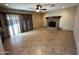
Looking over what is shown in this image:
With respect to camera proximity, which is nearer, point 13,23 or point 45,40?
point 13,23

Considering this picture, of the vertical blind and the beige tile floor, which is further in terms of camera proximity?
the beige tile floor

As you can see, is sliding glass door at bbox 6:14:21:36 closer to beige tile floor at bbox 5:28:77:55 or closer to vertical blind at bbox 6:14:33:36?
vertical blind at bbox 6:14:33:36

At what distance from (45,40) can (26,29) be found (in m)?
0.51

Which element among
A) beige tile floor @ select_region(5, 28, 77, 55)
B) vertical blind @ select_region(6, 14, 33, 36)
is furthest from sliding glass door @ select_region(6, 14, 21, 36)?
beige tile floor @ select_region(5, 28, 77, 55)

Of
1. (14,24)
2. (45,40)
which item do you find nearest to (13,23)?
(14,24)

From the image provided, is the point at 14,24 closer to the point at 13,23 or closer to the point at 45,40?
the point at 13,23

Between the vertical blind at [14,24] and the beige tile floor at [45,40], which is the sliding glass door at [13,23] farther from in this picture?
the beige tile floor at [45,40]

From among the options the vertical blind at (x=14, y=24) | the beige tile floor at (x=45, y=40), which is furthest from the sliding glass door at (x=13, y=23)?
the beige tile floor at (x=45, y=40)

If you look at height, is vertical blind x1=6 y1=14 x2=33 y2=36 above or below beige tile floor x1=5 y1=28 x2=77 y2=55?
above

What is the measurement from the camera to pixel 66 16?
5.37ft
